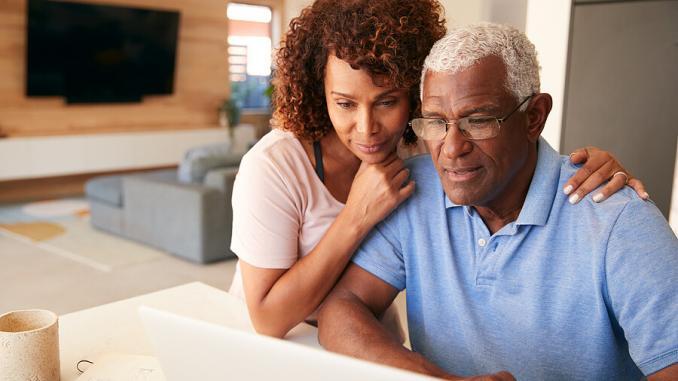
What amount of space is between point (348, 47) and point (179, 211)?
3.35m

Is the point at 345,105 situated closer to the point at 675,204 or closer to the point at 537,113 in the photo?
the point at 537,113

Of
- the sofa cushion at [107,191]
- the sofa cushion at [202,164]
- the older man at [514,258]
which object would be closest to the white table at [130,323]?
the older man at [514,258]

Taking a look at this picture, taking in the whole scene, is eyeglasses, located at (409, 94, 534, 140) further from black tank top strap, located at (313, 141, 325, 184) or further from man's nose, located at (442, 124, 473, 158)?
black tank top strap, located at (313, 141, 325, 184)

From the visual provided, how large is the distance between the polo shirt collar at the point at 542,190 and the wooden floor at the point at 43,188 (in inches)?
252

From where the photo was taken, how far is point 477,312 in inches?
51.0

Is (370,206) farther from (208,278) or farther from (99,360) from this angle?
(208,278)

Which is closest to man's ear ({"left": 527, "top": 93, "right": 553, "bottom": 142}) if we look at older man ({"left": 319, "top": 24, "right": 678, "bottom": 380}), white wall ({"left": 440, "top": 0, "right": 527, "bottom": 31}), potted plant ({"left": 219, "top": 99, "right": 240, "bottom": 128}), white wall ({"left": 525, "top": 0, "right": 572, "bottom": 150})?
older man ({"left": 319, "top": 24, "right": 678, "bottom": 380})

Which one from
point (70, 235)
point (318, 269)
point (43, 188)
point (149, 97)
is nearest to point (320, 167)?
point (318, 269)

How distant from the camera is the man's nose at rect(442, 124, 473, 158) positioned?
121 centimetres

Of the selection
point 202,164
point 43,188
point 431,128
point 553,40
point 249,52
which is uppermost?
point 249,52

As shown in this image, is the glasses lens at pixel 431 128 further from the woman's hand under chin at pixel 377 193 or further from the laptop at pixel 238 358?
the laptop at pixel 238 358

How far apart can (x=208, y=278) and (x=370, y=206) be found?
2.86 metres

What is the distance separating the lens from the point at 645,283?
1.07m

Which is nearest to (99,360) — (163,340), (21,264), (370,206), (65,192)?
(163,340)
